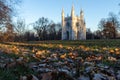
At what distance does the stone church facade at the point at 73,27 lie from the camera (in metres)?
104

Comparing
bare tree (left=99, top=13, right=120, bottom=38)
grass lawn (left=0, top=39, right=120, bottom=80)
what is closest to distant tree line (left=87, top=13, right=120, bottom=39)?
Result: bare tree (left=99, top=13, right=120, bottom=38)

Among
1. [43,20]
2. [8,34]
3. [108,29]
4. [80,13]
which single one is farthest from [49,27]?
[8,34]

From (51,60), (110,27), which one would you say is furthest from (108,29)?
(51,60)

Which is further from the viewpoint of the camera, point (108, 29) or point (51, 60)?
point (108, 29)

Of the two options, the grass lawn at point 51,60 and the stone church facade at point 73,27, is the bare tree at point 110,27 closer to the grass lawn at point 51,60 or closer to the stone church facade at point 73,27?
the stone church facade at point 73,27

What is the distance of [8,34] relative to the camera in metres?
26.8

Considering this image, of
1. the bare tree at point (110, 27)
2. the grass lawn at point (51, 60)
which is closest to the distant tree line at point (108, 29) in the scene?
the bare tree at point (110, 27)

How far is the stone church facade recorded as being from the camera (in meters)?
104

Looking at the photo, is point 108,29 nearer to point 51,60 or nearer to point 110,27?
point 110,27

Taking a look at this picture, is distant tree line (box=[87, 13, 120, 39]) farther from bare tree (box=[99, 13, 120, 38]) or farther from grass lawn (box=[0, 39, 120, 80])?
grass lawn (box=[0, 39, 120, 80])

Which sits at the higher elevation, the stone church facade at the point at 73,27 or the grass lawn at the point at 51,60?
the stone church facade at the point at 73,27

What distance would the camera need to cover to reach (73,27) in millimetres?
104500

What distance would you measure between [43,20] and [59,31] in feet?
31.3

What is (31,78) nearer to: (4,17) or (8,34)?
(4,17)
